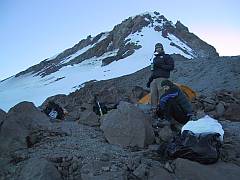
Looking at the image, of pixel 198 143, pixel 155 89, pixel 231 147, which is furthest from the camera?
pixel 155 89

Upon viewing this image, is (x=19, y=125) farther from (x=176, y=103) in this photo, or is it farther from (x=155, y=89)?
(x=155, y=89)

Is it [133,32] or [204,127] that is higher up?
[133,32]

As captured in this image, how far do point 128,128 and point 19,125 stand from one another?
5.90 feet

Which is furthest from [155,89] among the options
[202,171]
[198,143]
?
[202,171]

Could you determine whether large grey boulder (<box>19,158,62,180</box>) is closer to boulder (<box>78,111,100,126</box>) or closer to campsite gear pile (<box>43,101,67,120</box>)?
boulder (<box>78,111,100,126</box>)

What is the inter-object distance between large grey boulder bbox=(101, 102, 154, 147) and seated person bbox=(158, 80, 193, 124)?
61 cm

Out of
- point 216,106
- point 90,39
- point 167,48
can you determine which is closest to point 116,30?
point 90,39

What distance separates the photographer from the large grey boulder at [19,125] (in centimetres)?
712

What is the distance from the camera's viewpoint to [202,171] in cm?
611

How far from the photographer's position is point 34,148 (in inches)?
282

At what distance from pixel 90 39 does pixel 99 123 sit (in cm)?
7208

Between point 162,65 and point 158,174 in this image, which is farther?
point 162,65

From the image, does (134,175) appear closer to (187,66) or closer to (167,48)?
(187,66)

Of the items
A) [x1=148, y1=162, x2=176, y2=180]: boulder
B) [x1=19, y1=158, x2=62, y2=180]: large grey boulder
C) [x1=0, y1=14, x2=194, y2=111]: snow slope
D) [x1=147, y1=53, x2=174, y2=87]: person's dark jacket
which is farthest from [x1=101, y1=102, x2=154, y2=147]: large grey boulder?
[x1=0, y1=14, x2=194, y2=111]: snow slope
